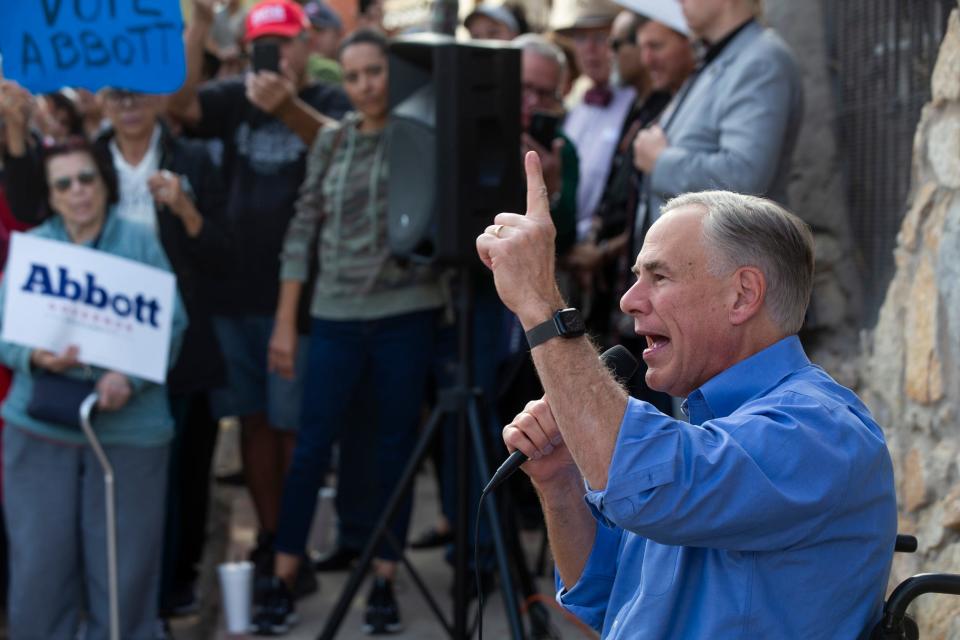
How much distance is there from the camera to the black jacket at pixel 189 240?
4.75m

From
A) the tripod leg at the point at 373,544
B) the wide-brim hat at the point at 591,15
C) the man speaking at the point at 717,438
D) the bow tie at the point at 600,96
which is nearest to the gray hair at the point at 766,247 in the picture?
the man speaking at the point at 717,438

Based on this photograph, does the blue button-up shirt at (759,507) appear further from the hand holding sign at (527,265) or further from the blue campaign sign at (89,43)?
the blue campaign sign at (89,43)

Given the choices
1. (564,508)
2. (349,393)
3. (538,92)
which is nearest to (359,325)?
(349,393)

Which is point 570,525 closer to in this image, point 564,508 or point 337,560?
point 564,508

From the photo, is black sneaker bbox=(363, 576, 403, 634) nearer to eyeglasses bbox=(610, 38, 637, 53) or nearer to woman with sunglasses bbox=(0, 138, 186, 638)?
woman with sunglasses bbox=(0, 138, 186, 638)

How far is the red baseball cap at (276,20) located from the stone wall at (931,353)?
9.58 ft

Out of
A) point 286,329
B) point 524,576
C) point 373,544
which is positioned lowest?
point 524,576

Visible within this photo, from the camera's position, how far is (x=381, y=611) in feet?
16.2

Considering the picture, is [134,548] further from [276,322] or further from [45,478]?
[276,322]

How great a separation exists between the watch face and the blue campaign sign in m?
2.66

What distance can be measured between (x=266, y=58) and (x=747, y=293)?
343 cm

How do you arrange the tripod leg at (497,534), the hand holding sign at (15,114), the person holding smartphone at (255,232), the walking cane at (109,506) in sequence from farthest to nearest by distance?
1. the person holding smartphone at (255,232)
2. the hand holding sign at (15,114)
3. the walking cane at (109,506)
4. the tripod leg at (497,534)

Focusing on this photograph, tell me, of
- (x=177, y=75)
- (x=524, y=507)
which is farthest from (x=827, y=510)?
(x=524, y=507)

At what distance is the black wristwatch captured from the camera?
2000 millimetres
